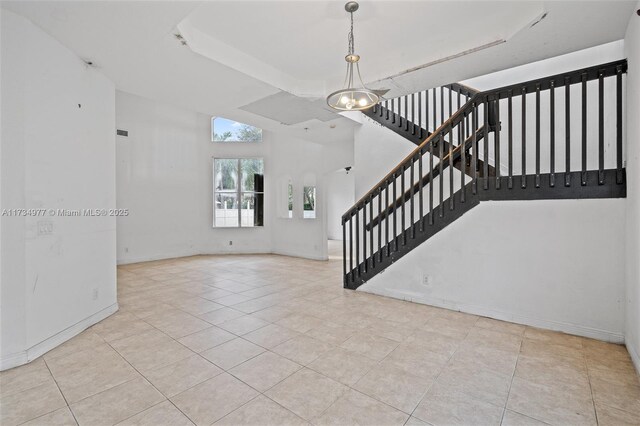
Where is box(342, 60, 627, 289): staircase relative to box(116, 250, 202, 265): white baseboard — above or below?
above

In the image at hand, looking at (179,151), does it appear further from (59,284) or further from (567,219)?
(567,219)

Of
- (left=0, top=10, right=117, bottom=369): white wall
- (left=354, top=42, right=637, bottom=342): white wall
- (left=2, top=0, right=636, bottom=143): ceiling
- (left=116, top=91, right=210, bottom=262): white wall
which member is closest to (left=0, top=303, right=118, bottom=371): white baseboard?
(left=0, top=10, right=117, bottom=369): white wall

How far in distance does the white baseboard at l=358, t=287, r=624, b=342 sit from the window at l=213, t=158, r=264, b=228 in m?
5.40

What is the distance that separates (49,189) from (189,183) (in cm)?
575

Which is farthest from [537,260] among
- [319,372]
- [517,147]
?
[319,372]

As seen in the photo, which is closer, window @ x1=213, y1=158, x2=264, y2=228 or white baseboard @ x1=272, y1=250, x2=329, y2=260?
white baseboard @ x1=272, y1=250, x2=329, y2=260

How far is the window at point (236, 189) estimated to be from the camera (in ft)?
29.0

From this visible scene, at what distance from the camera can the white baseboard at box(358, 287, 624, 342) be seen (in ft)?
9.93

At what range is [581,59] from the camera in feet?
11.6

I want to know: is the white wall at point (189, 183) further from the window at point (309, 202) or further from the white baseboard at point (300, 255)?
the window at point (309, 202)

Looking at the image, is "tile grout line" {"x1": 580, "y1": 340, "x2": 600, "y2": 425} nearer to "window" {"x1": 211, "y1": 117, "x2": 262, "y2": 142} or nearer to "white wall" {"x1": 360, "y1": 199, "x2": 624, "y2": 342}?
"white wall" {"x1": 360, "y1": 199, "x2": 624, "y2": 342}

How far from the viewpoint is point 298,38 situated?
134 inches

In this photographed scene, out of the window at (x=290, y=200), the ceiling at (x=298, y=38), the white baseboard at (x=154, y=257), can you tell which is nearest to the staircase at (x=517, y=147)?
the ceiling at (x=298, y=38)

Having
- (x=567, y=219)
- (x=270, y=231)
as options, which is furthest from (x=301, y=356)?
(x=270, y=231)
